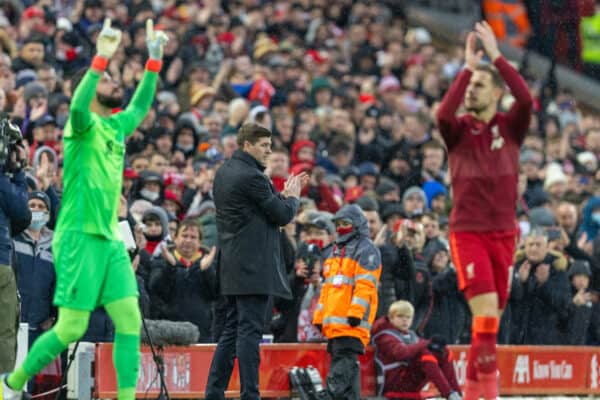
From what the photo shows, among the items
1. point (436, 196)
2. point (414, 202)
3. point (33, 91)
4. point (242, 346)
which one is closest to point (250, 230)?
point (242, 346)

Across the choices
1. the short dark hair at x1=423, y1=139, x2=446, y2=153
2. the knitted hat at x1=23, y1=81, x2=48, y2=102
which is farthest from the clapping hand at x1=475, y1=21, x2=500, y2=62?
the short dark hair at x1=423, y1=139, x2=446, y2=153

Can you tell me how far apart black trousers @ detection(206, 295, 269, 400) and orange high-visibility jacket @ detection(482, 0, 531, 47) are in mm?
19926

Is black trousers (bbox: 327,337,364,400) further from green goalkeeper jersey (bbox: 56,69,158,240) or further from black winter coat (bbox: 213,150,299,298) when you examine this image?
green goalkeeper jersey (bbox: 56,69,158,240)

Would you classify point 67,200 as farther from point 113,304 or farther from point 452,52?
point 452,52

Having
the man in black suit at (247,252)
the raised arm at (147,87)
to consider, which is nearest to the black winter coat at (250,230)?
the man in black suit at (247,252)

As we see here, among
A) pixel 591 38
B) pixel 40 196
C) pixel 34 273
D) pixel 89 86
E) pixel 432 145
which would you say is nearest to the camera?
pixel 89 86

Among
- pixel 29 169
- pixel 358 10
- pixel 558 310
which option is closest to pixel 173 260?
pixel 29 169

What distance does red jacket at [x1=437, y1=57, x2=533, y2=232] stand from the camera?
36.2ft

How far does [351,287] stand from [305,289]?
120 cm

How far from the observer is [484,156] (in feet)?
36.6

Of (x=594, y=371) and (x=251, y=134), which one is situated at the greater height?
(x=251, y=134)

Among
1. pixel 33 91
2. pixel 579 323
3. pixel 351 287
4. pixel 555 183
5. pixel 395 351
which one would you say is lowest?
pixel 395 351

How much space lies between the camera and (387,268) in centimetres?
1542

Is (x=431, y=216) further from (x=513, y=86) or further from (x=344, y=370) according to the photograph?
(x=513, y=86)
